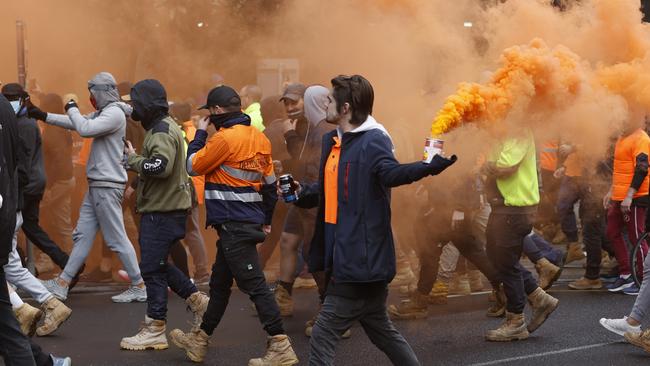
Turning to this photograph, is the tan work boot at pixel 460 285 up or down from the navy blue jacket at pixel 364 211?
down

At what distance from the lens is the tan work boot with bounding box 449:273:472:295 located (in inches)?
359

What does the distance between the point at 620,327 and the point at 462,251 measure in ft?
4.94

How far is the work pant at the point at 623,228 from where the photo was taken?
9.12 m

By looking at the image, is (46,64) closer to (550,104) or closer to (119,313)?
(119,313)

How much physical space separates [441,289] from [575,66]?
8.88 feet

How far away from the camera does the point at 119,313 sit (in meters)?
8.06

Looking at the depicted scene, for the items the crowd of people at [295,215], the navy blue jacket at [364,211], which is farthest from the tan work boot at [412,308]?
the navy blue jacket at [364,211]

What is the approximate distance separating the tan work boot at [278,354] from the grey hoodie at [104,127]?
2.04m

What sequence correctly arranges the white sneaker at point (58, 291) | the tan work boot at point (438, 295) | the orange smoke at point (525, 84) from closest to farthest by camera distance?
1. the orange smoke at point (525, 84)
2. the white sneaker at point (58, 291)
3. the tan work boot at point (438, 295)

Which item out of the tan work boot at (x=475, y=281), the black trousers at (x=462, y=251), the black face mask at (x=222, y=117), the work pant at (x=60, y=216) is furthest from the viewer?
the work pant at (x=60, y=216)

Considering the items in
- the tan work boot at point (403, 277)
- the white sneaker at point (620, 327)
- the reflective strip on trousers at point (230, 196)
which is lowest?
the white sneaker at point (620, 327)

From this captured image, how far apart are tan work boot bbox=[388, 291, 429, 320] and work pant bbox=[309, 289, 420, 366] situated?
2639 mm

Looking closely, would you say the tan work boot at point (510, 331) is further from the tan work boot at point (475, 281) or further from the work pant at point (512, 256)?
the tan work boot at point (475, 281)

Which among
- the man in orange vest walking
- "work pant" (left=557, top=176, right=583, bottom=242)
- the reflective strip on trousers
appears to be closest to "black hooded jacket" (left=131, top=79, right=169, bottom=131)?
the reflective strip on trousers
